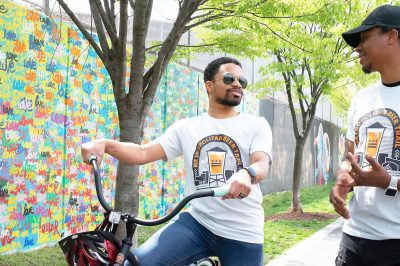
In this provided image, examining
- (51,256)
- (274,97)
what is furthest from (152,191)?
(274,97)

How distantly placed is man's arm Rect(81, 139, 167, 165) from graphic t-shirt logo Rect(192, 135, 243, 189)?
0.25 m

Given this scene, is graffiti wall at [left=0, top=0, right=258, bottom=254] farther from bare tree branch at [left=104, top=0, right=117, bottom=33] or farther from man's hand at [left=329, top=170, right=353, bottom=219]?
man's hand at [left=329, top=170, right=353, bottom=219]

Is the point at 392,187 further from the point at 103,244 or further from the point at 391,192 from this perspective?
the point at 103,244

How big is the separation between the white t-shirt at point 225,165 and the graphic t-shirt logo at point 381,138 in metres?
0.51

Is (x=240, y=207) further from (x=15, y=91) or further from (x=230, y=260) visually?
(x=15, y=91)

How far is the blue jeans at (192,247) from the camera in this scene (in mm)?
3006

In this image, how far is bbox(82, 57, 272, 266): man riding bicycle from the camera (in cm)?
312

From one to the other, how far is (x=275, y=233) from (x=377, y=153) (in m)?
7.57

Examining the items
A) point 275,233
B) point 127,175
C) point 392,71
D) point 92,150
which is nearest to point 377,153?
point 392,71

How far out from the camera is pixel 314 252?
856 centimetres

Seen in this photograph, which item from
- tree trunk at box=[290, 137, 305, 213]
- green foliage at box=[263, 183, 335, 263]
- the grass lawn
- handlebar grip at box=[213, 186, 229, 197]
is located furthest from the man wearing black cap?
tree trunk at box=[290, 137, 305, 213]

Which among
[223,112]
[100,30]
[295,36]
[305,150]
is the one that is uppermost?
[295,36]

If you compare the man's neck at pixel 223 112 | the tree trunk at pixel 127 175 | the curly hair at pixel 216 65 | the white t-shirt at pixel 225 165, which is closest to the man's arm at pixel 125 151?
the white t-shirt at pixel 225 165

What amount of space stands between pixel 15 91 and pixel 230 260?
182 inches
